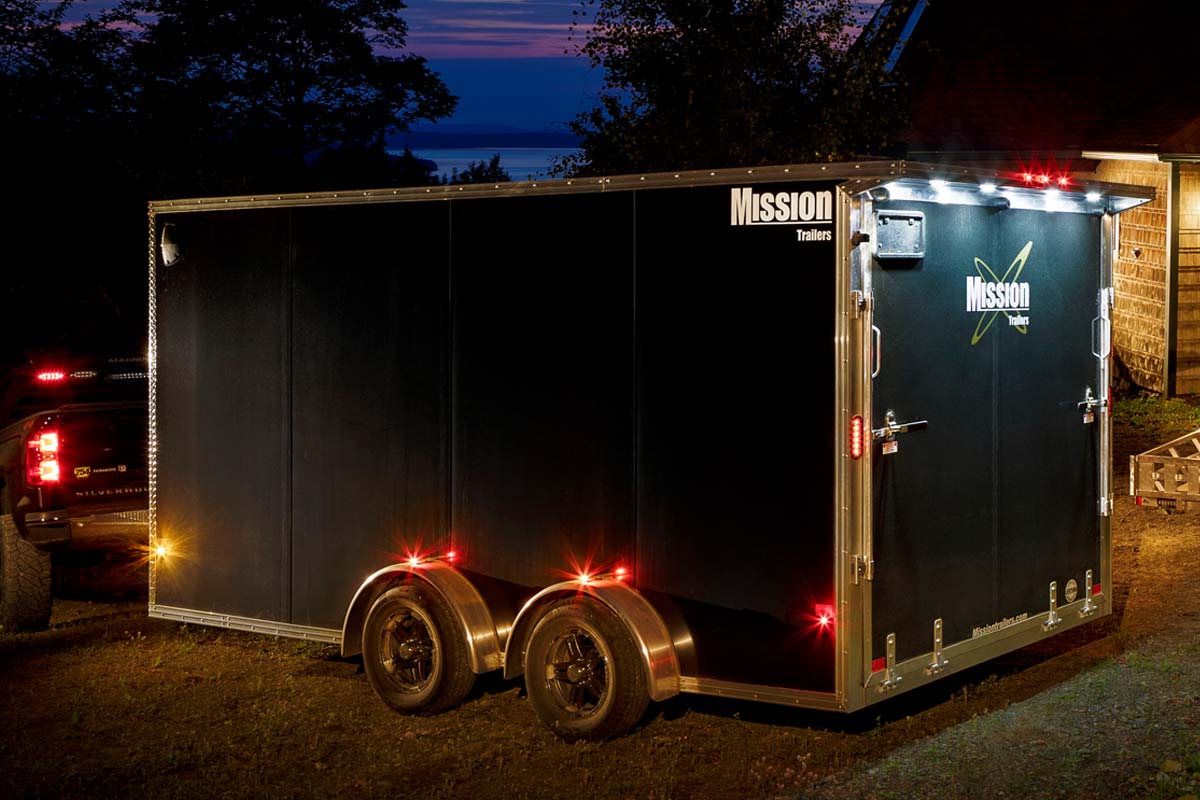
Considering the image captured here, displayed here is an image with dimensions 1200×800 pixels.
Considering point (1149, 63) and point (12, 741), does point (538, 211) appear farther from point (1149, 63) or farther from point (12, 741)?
point (1149, 63)

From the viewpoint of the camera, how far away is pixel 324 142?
38031 millimetres

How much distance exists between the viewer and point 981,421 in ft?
25.5

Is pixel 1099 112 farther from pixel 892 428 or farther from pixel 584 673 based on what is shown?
pixel 584 673

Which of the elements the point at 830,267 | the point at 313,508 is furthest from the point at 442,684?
the point at 830,267

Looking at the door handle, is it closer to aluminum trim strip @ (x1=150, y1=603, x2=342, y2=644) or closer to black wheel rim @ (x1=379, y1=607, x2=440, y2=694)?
black wheel rim @ (x1=379, y1=607, x2=440, y2=694)

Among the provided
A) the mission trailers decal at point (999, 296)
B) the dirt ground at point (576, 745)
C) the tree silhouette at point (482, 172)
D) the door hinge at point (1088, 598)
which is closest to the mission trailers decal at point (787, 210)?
the mission trailers decal at point (999, 296)

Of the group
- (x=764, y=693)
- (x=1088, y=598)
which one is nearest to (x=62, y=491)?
(x=764, y=693)

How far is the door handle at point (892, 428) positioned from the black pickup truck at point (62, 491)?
17.1 feet

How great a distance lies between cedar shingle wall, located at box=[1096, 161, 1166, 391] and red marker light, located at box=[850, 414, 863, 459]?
16.0m

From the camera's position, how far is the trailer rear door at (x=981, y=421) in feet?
23.6

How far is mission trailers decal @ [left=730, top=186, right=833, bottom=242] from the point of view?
6.85 metres

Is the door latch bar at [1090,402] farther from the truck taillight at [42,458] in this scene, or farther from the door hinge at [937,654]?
the truck taillight at [42,458]

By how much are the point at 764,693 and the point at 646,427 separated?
1301mm

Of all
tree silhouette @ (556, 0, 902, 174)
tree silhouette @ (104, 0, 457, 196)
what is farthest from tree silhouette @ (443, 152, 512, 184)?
tree silhouette @ (556, 0, 902, 174)
